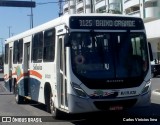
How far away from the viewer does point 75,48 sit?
10703 millimetres

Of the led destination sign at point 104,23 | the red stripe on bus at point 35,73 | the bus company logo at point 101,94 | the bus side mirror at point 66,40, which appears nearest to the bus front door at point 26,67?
the red stripe on bus at point 35,73

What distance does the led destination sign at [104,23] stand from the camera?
10.9m

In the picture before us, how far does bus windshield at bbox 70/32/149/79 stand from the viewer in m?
10.6

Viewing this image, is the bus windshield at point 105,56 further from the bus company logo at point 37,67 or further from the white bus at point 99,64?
the bus company logo at point 37,67

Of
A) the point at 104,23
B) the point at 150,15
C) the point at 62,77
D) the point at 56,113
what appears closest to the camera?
the point at 104,23

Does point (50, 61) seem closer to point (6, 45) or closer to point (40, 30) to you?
point (40, 30)

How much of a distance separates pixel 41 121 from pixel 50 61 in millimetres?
1876

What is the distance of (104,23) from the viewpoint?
11078mm

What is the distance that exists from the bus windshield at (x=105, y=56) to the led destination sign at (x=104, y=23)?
0.21 m

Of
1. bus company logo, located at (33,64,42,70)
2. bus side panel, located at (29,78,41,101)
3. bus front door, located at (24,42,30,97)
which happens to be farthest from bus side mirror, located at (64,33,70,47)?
bus front door, located at (24,42,30,97)

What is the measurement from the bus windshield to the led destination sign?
0.70 ft

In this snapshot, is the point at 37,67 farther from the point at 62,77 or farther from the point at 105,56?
the point at 105,56

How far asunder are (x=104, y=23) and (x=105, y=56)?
965mm
